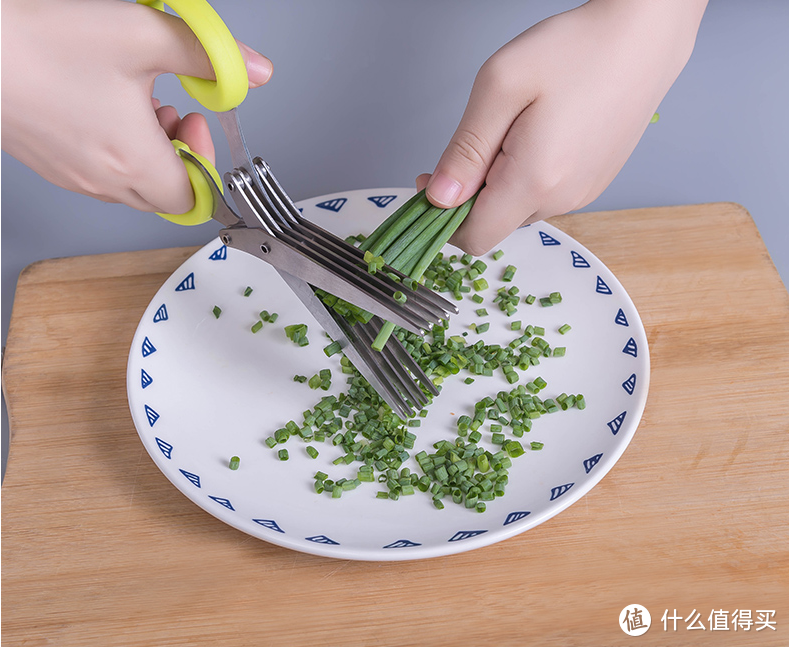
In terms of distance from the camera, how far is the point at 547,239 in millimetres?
1757

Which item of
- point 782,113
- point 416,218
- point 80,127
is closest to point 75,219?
point 80,127

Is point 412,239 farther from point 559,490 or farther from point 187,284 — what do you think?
point 187,284

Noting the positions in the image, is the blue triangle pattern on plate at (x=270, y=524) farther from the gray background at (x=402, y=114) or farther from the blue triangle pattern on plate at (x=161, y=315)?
the gray background at (x=402, y=114)

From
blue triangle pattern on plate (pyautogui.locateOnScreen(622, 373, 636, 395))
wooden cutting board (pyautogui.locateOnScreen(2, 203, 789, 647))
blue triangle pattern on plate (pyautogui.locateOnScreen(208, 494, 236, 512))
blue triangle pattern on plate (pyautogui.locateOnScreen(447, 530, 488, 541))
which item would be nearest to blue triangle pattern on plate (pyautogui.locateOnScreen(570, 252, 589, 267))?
wooden cutting board (pyautogui.locateOnScreen(2, 203, 789, 647))

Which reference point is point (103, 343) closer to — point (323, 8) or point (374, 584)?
point (374, 584)

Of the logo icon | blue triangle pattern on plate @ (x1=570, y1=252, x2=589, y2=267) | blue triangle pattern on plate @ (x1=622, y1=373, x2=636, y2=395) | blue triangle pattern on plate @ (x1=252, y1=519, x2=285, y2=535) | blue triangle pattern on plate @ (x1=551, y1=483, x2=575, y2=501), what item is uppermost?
blue triangle pattern on plate @ (x1=570, y1=252, x2=589, y2=267)

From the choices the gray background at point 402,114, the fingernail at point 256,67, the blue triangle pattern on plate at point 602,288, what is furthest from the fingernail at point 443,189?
the gray background at point 402,114

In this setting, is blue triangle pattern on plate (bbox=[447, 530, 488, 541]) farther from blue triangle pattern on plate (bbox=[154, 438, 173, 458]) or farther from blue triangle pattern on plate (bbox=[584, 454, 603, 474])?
blue triangle pattern on plate (bbox=[154, 438, 173, 458])

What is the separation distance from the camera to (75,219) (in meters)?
2.34

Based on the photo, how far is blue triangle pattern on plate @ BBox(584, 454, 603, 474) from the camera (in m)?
1.31

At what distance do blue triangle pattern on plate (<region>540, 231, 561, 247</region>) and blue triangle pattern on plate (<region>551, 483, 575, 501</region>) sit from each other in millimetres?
653

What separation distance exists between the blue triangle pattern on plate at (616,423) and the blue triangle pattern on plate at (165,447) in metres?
0.82

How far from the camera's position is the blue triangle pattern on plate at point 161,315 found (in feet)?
5.23

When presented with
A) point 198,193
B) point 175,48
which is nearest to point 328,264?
point 198,193
